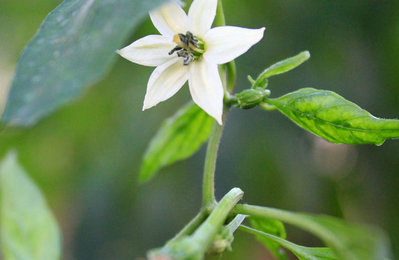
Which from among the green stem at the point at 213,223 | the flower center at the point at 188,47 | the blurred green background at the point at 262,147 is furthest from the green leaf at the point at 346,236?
the blurred green background at the point at 262,147

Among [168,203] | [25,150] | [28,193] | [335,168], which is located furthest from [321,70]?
[28,193]

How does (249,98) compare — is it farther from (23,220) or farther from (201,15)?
(23,220)

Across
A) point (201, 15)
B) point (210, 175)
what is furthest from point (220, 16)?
point (210, 175)

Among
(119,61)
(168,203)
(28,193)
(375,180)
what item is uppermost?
(119,61)

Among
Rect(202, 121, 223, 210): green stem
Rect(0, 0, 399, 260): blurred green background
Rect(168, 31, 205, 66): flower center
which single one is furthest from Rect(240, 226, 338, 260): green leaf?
Rect(0, 0, 399, 260): blurred green background

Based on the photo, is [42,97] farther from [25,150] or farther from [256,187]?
[25,150]

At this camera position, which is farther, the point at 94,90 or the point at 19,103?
the point at 94,90

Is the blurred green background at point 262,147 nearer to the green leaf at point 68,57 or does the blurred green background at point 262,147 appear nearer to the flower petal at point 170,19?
the flower petal at point 170,19
